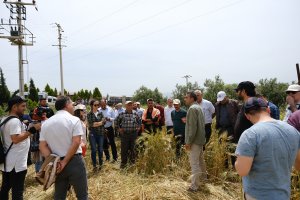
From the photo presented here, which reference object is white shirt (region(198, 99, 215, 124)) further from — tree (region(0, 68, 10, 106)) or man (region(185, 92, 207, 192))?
tree (region(0, 68, 10, 106))

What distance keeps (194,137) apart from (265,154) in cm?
311

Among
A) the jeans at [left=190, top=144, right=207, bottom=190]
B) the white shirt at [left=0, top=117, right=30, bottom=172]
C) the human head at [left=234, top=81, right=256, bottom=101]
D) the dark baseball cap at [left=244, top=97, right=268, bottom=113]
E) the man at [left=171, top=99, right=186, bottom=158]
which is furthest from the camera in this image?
the man at [left=171, top=99, right=186, bottom=158]

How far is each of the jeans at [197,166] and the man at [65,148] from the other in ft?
7.63

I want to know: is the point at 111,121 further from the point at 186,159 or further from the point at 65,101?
the point at 65,101

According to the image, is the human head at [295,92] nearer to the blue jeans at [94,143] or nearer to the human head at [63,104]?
the human head at [63,104]

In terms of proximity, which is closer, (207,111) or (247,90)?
(247,90)

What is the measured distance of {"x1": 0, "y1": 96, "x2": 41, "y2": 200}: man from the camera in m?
3.87

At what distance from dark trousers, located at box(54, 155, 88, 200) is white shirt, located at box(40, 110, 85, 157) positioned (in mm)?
164

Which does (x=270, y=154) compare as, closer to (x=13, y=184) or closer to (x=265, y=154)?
(x=265, y=154)

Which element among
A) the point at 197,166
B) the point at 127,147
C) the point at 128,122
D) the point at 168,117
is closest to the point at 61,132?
the point at 197,166

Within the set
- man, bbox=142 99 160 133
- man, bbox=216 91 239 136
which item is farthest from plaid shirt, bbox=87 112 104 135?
man, bbox=216 91 239 136

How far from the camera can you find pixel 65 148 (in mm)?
3449

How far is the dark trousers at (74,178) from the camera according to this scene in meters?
3.45

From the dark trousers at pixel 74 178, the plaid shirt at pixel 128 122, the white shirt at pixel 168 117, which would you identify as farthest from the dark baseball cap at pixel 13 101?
the white shirt at pixel 168 117
